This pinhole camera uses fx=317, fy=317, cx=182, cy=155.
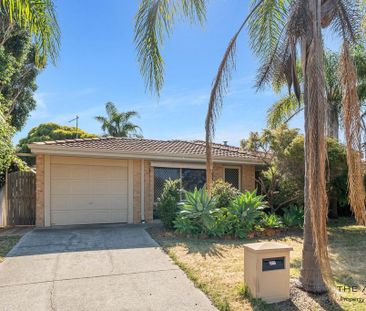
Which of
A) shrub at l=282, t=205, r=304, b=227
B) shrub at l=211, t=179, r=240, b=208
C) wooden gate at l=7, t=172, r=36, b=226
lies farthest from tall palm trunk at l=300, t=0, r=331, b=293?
wooden gate at l=7, t=172, r=36, b=226

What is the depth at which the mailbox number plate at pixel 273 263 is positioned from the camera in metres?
4.82

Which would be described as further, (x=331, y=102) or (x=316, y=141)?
(x=331, y=102)

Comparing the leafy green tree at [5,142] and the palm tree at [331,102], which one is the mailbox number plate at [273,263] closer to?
the leafy green tree at [5,142]

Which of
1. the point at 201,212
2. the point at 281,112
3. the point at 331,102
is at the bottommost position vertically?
the point at 201,212

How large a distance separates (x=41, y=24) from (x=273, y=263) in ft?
17.2

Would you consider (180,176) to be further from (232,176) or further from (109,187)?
(109,187)

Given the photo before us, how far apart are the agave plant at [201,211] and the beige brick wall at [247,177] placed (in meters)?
4.62

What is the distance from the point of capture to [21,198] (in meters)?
12.1

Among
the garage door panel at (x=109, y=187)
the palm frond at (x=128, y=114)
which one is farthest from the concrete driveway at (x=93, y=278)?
the palm frond at (x=128, y=114)

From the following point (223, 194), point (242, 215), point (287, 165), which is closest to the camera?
point (242, 215)

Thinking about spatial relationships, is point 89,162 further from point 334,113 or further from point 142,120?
point 142,120

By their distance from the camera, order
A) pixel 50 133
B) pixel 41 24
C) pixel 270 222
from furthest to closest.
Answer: pixel 50 133, pixel 270 222, pixel 41 24

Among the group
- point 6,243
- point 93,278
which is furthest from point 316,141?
point 6,243

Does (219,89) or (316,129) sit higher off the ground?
(219,89)
